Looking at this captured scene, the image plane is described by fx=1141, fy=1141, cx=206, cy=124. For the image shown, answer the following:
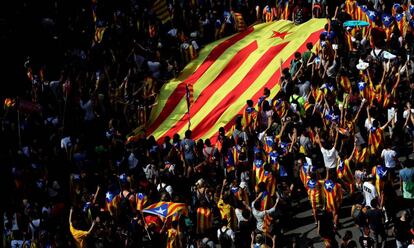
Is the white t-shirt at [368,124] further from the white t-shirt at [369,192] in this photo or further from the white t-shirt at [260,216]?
the white t-shirt at [260,216]

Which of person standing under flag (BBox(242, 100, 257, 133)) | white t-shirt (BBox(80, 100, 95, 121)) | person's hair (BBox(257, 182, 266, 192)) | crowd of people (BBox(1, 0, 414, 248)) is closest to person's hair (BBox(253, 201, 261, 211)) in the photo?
crowd of people (BBox(1, 0, 414, 248))

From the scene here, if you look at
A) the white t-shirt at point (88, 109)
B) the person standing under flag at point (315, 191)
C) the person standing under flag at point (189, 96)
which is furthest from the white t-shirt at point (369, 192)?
the white t-shirt at point (88, 109)

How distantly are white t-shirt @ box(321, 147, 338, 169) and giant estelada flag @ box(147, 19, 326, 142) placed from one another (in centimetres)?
477

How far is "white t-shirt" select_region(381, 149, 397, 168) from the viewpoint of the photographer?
2250 cm

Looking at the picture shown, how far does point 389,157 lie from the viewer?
73.9ft

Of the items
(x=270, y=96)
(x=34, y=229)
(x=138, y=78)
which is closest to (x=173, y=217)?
(x=34, y=229)

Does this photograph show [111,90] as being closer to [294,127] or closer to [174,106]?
[174,106]

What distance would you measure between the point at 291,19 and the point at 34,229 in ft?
39.6

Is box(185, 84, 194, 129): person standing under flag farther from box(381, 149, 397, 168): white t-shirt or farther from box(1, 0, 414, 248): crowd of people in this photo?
box(381, 149, 397, 168): white t-shirt

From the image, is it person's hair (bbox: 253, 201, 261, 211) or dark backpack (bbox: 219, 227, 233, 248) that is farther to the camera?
person's hair (bbox: 253, 201, 261, 211)

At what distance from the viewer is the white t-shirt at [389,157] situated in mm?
22500

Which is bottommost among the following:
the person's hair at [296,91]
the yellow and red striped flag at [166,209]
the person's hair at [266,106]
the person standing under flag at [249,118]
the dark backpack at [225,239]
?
the dark backpack at [225,239]

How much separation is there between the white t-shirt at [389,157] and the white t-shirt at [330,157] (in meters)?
1.06

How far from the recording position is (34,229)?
22703mm
